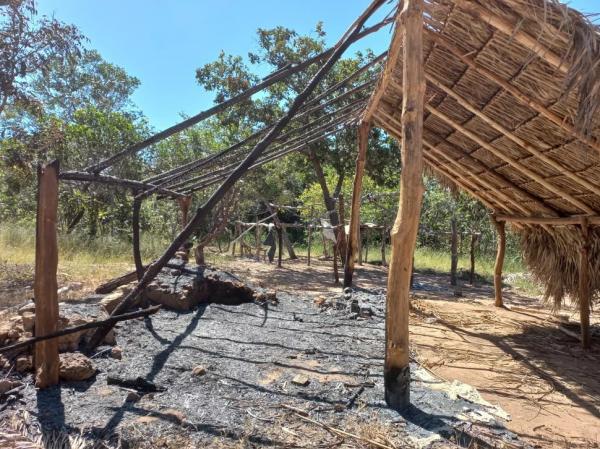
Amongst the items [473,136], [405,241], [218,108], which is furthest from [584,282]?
[218,108]

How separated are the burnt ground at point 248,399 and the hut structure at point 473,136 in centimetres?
30

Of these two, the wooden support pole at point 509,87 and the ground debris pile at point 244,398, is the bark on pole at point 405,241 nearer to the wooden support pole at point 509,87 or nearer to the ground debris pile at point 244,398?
the ground debris pile at point 244,398

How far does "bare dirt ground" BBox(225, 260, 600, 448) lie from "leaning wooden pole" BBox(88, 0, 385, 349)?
2.53 m

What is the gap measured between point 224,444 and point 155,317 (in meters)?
3.18

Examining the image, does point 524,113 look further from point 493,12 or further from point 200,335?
point 200,335

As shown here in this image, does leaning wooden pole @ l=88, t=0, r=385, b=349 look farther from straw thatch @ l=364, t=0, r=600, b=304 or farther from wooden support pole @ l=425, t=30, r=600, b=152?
wooden support pole @ l=425, t=30, r=600, b=152

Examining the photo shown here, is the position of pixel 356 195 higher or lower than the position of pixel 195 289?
higher

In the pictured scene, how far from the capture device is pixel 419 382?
3746mm

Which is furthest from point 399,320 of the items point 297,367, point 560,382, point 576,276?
point 576,276

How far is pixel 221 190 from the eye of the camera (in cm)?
368

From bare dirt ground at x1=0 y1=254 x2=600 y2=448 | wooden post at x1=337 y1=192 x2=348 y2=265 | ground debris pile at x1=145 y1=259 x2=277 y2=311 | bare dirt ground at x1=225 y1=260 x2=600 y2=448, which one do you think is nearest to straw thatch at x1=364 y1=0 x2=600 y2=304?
bare dirt ground at x1=225 y1=260 x2=600 y2=448

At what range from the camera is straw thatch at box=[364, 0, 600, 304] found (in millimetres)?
3033

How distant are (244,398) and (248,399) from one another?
34mm

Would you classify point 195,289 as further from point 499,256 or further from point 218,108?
point 499,256
